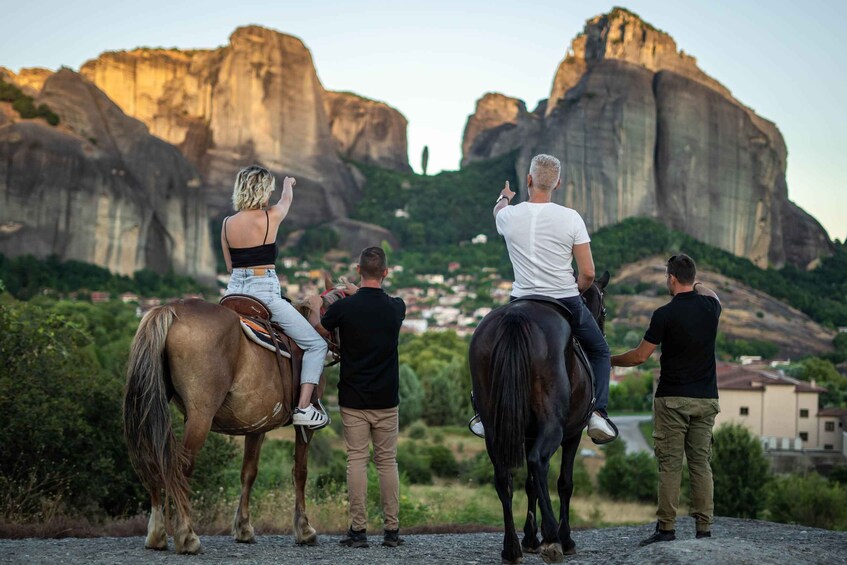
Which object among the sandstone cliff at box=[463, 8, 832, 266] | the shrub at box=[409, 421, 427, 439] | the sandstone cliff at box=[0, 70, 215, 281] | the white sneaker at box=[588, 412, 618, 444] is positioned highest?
the sandstone cliff at box=[463, 8, 832, 266]

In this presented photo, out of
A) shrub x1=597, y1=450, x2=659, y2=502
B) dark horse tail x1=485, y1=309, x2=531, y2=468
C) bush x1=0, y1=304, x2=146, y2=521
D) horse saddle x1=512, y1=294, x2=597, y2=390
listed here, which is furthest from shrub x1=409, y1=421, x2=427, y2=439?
dark horse tail x1=485, y1=309, x2=531, y2=468

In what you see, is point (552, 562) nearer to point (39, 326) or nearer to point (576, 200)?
point (39, 326)

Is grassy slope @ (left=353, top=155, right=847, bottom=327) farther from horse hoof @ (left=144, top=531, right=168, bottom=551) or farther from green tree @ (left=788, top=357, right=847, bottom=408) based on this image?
horse hoof @ (left=144, top=531, right=168, bottom=551)

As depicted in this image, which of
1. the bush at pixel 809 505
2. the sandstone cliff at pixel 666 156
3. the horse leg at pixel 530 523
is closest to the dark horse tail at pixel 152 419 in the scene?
the horse leg at pixel 530 523

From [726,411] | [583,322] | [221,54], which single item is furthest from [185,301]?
[221,54]

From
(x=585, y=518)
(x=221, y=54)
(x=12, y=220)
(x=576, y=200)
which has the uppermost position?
(x=221, y=54)

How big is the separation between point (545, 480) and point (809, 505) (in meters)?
31.5

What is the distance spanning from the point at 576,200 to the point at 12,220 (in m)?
A: 73.5

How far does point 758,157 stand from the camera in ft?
502

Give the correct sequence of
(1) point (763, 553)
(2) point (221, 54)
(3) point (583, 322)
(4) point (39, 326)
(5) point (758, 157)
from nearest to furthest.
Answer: (1) point (763, 553) → (3) point (583, 322) → (4) point (39, 326) → (5) point (758, 157) → (2) point (221, 54)

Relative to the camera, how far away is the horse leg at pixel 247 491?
32.4 ft

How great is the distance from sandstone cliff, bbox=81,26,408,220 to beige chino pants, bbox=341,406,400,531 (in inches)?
5896

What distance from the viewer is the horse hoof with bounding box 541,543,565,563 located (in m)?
8.44

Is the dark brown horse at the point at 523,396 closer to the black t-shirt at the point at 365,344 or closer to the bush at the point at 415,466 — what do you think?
the black t-shirt at the point at 365,344
